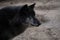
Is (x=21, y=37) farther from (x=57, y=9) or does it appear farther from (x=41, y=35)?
(x=57, y=9)

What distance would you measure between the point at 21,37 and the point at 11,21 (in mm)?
1005

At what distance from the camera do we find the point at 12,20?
7.95 ft

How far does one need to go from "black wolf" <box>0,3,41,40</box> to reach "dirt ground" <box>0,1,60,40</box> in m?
0.77

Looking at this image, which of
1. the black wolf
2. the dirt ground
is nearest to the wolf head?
the black wolf

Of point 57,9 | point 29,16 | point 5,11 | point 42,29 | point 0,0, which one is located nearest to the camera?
point 5,11

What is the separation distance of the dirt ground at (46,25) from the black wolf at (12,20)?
0.77m

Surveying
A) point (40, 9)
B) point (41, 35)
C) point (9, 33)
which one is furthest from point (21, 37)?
point (40, 9)

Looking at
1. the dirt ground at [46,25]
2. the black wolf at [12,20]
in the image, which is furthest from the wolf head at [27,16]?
the dirt ground at [46,25]

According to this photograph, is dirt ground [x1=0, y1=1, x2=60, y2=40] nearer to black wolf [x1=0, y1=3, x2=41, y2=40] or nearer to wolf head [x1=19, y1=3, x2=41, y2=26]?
wolf head [x1=19, y1=3, x2=41, y2=26]

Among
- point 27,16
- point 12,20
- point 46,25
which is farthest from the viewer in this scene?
point 46,25

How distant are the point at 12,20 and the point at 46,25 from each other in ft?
5.73

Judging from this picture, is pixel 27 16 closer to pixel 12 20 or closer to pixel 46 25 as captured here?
pixel 12 20

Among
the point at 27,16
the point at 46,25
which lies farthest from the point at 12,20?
the point at 46,25

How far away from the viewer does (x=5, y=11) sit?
7.83ft
